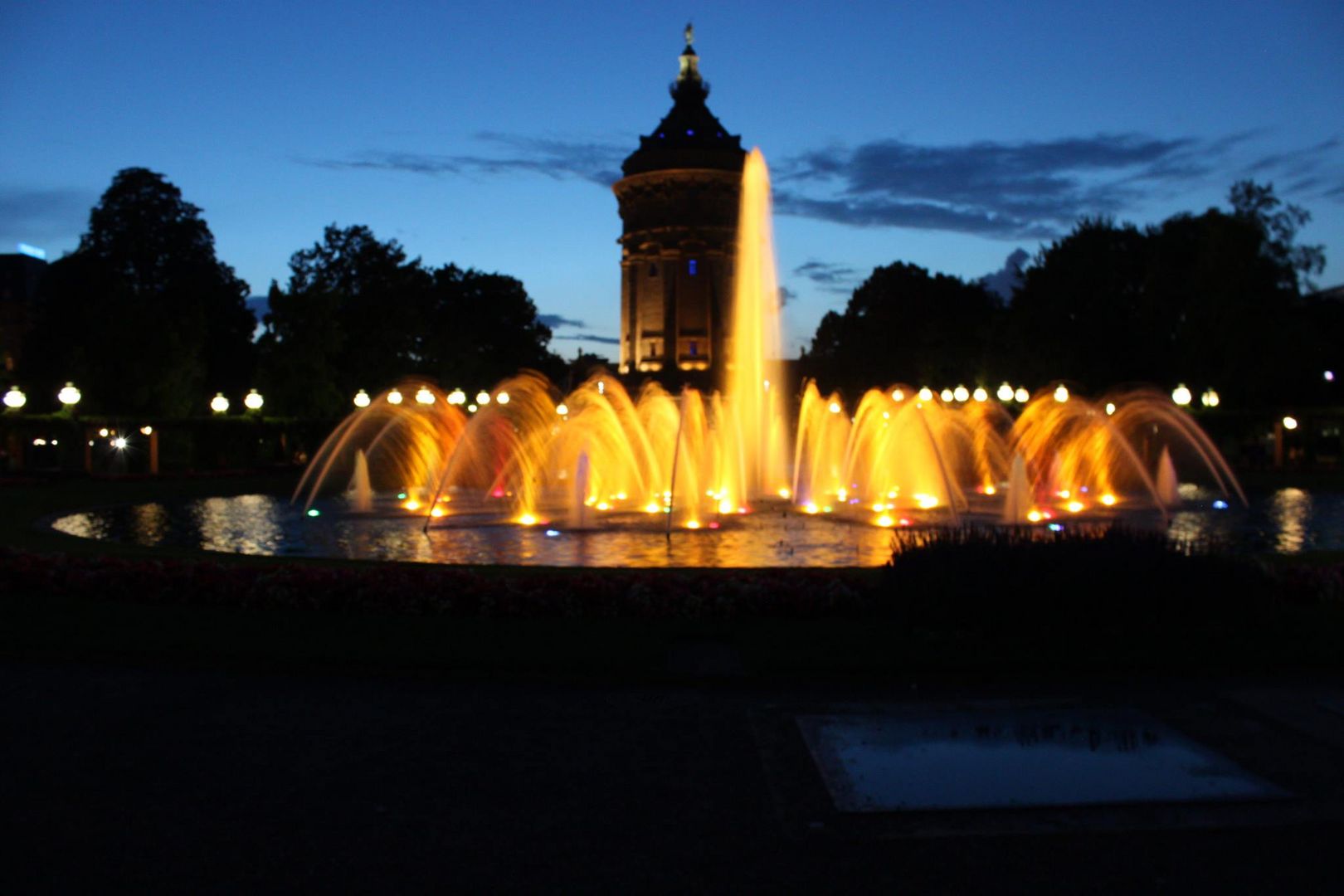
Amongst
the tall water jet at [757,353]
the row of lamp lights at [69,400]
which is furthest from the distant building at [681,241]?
the row of lamp lights at [69,400]

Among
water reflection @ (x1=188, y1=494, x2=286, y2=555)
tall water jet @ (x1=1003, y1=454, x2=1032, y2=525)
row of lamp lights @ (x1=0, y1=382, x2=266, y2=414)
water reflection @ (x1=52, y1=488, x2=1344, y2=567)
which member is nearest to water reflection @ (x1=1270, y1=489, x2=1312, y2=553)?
water reflection @ (x1=52, y1=488, x2=1344, y2=567)

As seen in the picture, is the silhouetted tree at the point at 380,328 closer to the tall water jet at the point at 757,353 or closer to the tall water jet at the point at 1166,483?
the tall water jet at the point at 757,353

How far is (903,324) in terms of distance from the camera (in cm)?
9694

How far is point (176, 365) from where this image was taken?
4684 centimetres

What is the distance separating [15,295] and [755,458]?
88.3 m

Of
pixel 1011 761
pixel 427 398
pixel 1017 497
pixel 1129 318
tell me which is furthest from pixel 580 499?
pixel 1129 318

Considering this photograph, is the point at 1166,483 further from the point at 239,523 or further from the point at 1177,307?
the point at 1177,307

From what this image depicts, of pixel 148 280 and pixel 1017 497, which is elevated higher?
pixel 148 280

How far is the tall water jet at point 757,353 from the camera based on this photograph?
1478 inches

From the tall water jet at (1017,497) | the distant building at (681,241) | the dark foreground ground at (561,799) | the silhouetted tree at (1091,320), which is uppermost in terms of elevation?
the distant building at (681,241)

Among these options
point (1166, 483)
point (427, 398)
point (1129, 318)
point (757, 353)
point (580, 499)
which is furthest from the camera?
point (1129, 318)

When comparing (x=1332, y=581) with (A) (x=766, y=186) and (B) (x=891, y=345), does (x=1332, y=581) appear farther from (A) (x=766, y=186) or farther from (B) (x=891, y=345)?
(B) (x=891, y=345)

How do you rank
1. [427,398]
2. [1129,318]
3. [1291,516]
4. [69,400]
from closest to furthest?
1. [1291,516]
2. [69,400]
3. [427,398]
4. [1129,318]

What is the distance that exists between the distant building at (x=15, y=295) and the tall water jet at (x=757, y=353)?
76526mm
